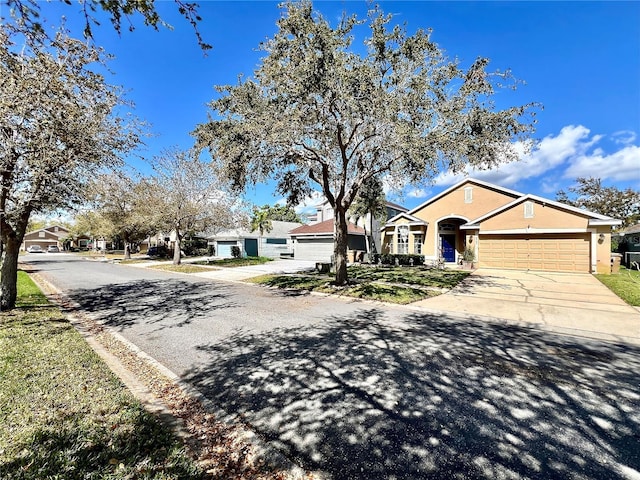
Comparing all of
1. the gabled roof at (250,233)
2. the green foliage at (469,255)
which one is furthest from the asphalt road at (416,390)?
the gabled roof at (250,233)

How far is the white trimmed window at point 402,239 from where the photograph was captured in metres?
24.7

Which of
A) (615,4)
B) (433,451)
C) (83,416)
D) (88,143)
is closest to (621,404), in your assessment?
(433,451)

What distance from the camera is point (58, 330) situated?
6609mm

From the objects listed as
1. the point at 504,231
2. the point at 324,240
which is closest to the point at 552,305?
the point at 504,231

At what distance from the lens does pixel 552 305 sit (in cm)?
916

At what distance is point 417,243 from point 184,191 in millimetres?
19064

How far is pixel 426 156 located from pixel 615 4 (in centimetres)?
752

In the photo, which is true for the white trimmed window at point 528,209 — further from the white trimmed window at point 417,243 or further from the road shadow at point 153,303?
the road shadow at point 153,303

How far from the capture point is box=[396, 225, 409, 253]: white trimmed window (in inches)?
→ 972

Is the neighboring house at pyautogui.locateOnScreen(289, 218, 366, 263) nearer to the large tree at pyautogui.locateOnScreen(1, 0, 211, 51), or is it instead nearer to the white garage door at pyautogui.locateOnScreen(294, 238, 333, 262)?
the white garage door at pyautogui.locateOnScreen(294, 238, 333, 262)

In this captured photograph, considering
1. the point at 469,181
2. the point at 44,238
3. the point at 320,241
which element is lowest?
the point at 320,241

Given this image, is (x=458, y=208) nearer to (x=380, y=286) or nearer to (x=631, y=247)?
(x=631, y=247)

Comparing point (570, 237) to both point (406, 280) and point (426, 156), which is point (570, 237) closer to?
point (406, 280)

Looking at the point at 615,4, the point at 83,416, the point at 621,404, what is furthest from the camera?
the point at 615,4
